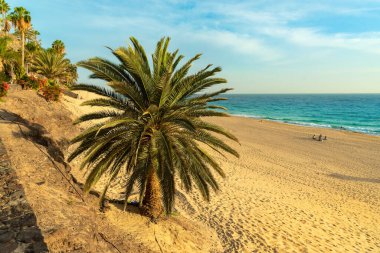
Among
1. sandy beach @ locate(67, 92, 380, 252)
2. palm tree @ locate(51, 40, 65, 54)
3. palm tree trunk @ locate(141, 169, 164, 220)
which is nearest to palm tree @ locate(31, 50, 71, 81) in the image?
palm tree @ locate(51, 40, 65, 54)

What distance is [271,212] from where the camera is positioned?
13.6m

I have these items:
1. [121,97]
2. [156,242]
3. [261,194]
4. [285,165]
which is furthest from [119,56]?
[285,165]

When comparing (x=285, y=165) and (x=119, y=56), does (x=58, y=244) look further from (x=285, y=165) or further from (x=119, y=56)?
(x=285, y=165)

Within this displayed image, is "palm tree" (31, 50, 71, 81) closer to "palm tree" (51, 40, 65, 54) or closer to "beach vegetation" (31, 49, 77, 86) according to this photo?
"beach vegetation" (31, 49, 77, 86)

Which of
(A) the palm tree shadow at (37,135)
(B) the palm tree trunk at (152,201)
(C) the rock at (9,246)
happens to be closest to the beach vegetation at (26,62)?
(A) the palm tree shadow at (37,135)

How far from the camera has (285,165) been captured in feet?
79.4

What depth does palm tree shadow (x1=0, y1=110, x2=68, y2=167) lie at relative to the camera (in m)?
11.1

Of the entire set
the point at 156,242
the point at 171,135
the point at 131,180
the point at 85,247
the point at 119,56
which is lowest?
the point at 156,242

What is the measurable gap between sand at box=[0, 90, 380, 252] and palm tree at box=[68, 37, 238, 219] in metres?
1.50

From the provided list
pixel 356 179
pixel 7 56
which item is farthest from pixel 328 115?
pixel 7 56

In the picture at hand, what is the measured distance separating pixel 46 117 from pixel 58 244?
459 inches

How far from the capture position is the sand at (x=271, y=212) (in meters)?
9.20

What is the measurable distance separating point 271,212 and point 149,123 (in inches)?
360

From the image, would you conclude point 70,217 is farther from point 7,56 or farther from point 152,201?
point 7,56
